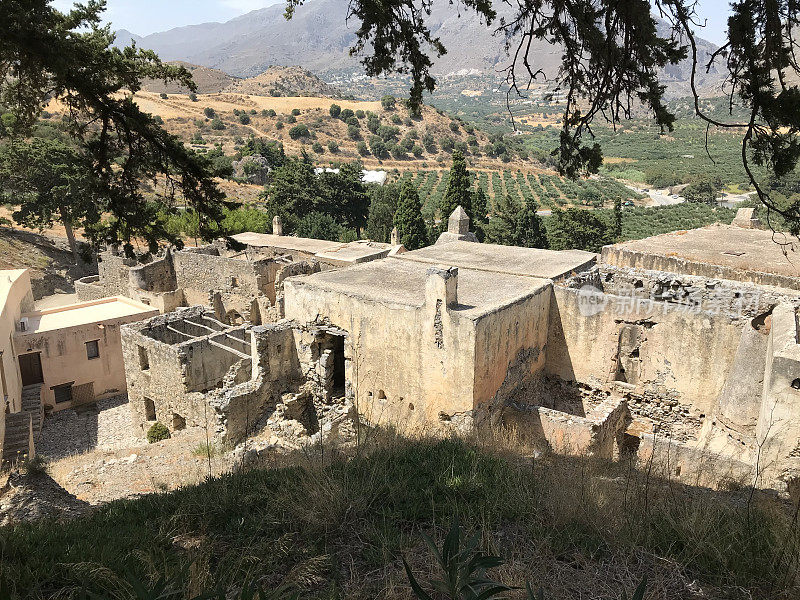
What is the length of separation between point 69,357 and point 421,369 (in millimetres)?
14429

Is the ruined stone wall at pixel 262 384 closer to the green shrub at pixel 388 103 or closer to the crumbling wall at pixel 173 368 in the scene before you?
the crumbling wall at pixel 173 368

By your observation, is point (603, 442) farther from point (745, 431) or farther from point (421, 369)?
point (421, 369)

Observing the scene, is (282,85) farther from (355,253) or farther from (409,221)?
(355,253)

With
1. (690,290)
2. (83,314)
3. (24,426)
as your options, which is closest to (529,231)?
(83,314)

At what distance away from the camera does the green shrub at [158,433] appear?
1523 centimetres

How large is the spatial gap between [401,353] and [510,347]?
205 cm

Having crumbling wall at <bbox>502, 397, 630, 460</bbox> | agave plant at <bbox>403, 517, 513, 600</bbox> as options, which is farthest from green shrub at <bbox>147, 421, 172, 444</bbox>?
agave plant at <bbox>403, 517, 513, 600</bbox>

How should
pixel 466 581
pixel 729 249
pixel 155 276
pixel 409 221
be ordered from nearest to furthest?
1. pixel 466 581
2. pixel 729 249
3. pixel 155 276
4. pixel 409 221

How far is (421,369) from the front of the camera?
10.7m

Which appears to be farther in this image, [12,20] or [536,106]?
[536,106]

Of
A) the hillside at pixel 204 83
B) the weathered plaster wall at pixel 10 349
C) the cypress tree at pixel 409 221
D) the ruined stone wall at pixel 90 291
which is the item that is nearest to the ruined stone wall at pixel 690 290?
the weathered plaster wall at pixel 10 349

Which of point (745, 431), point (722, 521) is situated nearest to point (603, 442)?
point (745, 431)

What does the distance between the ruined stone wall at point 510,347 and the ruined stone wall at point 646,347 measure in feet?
1.49

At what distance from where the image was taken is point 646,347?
37.2 feet
